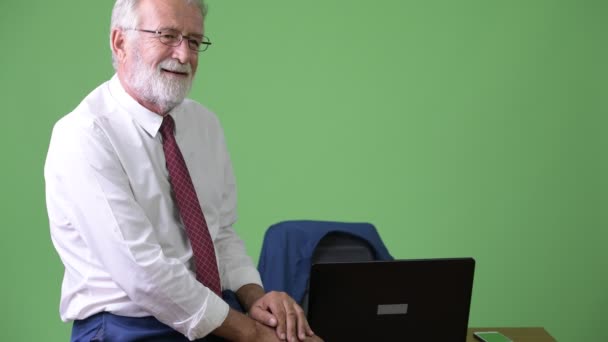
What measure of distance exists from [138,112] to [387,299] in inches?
31.2

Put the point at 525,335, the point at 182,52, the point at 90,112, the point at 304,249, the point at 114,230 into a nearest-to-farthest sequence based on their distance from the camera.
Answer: the point at 114,230 → the point at 90,112 → the point at 182,52 → the point at 525,335 → the point at 304,249

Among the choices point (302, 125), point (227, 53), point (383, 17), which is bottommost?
point (302, 125)

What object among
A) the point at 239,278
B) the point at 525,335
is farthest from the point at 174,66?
the point at 525,335

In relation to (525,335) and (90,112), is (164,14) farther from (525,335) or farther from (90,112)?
(525,335)

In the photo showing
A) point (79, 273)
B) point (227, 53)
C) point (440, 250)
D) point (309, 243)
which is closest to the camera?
point (79, 273)

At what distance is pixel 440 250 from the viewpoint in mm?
3525

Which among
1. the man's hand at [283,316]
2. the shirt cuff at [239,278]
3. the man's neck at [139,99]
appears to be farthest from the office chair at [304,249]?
the man's neck at [139,99]

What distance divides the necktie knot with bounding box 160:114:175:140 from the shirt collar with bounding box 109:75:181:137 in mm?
19

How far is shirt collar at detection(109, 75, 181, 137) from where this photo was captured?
1.94m

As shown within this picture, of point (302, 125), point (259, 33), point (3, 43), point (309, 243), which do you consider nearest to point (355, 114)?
point (302, 125)

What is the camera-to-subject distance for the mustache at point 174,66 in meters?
1.95

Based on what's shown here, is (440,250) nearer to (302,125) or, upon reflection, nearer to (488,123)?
(488,123)

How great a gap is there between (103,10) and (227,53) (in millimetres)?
546

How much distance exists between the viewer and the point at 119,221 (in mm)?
1730
